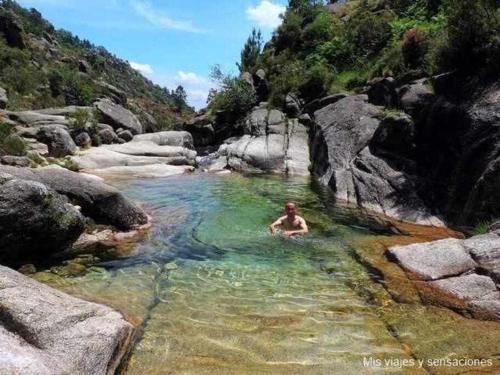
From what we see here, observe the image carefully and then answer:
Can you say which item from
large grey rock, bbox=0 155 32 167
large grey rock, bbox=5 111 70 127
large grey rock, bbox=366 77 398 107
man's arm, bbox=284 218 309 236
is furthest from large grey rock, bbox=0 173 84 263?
large grey rock, bbox=5 111 70 127

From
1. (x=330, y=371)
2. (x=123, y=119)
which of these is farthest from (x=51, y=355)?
(x=123, y=119)

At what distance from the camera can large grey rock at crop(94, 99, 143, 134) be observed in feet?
112

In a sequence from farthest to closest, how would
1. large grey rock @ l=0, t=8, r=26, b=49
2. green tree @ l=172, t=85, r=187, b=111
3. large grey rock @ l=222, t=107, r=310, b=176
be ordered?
green tree @ l=172, t=85, r=187, b=111 < large grey rock @ l=0, t=8, r=26, b=49 < large grey rock @ l=222, t=107, r=310, b=176

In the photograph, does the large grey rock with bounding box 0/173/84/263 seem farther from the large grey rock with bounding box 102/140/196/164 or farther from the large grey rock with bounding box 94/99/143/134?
the large grey rock with bounding box 94/99/143/134

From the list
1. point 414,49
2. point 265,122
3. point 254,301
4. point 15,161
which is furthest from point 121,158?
point 254,301

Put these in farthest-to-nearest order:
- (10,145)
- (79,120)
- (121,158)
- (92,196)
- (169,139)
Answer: (169,139) → (79,120) → (121,158) → (10,145) → (92,196)

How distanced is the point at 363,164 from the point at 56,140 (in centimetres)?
1656

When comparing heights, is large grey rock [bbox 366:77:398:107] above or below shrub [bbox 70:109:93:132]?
above

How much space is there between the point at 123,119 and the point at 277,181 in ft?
61.2

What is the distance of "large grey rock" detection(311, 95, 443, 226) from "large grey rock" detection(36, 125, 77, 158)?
13.5 metres

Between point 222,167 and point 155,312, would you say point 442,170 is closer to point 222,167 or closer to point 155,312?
point 155,312

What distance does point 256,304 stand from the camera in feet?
23.5

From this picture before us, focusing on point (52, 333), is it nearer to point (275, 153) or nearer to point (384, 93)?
point (384, 93)

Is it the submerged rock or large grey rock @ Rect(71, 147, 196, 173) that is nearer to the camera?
the submerged rock
